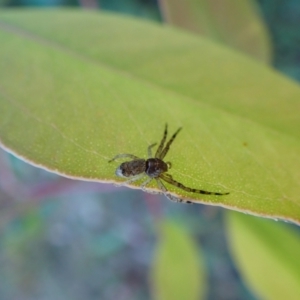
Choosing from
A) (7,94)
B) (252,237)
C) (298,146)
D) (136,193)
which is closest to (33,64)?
(7,94)

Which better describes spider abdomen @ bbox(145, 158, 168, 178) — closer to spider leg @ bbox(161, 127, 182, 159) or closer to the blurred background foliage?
spider leg @ bbox(161, 127, 182, 159)

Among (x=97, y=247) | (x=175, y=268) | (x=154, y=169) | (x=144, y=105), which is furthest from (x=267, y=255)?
(x=97, y=247)

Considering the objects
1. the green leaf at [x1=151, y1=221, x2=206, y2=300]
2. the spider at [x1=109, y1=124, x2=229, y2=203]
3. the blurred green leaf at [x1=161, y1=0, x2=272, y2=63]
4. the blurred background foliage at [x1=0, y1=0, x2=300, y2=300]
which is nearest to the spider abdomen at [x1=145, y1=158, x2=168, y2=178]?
the spider at [x1=109, y1=124, x2=229, y2=203]

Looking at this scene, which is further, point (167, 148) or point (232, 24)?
point (232, 24)

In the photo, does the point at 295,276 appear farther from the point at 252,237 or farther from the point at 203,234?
the point at 203,234

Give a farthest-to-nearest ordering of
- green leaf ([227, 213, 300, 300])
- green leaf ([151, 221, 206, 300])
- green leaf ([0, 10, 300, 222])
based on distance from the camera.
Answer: green leaf ([151, 221, 206, 300]), green leaf ([227, 213, 300, 300]), green leaf ([0, 10, 300, 222])

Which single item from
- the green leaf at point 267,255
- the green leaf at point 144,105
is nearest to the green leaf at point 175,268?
the green leaf at point 267,255

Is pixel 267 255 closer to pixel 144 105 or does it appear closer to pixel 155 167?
pixel 155 167
